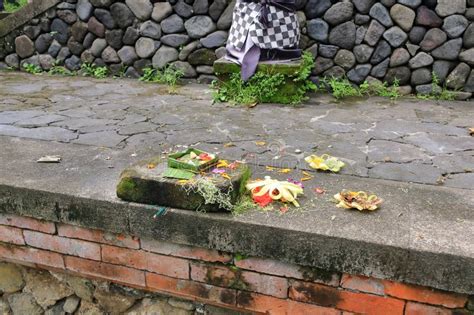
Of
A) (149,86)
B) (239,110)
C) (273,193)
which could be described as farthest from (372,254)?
(149,86)

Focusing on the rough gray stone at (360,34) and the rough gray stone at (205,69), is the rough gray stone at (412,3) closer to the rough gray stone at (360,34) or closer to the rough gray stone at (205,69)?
the rough gray stone at (360,34)

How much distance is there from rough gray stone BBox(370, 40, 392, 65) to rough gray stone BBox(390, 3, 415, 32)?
0.91 feet

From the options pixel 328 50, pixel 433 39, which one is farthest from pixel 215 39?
pixel 433 39

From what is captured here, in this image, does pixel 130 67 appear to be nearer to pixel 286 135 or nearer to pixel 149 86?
pixel 149 86

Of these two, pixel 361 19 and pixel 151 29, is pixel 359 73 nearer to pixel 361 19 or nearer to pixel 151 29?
pixel 361 19

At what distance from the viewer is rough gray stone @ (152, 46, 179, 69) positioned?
6.06 metres

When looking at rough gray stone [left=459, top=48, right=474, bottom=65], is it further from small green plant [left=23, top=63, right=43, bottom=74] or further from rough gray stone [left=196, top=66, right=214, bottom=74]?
small green plant [left=23, top=63, right=43, bottom=74]

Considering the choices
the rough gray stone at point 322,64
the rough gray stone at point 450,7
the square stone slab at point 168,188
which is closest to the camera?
the square stone slab at point 168,188

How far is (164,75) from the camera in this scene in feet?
19.8

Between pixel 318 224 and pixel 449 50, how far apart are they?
13.2 feet

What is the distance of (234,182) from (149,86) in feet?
12.6

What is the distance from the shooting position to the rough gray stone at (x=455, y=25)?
16.6ft

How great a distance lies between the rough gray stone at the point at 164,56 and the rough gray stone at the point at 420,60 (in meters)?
3.10

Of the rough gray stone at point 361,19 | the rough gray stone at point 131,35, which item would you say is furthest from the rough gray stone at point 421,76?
the rough gray stone at point 131,35
